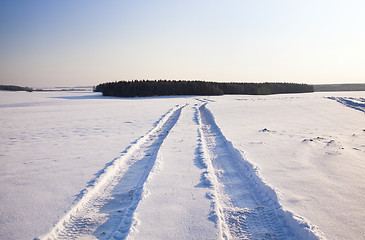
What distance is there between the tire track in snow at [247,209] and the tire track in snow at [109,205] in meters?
1.46

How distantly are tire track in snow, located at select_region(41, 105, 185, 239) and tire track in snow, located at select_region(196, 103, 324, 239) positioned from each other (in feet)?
4.80

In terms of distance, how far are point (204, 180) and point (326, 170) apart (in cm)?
307

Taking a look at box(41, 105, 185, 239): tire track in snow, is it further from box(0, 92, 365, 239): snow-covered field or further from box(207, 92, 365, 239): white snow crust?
box(207, 92, 365, 239): white snow crust

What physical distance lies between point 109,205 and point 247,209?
7.90ft

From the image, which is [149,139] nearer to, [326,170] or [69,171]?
[69,171]

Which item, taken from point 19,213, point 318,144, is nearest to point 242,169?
point 318,144

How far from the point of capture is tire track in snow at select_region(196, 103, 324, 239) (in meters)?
2.97

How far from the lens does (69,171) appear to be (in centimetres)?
541

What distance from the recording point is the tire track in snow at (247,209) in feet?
9.76

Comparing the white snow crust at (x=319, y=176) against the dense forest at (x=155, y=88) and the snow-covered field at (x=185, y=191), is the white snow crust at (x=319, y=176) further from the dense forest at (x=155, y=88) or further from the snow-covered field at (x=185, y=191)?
the dense forest at (x=155, y=88)

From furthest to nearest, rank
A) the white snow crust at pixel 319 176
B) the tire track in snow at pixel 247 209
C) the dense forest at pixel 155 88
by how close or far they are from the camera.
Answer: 1. the dense forest at pixel 155 88
2. the white snow crust at pixel 319 176
3. the tire track in snow at pixel 247 209

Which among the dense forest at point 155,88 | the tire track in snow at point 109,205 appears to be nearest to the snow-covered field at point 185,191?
the tire track in snow at point 109,205

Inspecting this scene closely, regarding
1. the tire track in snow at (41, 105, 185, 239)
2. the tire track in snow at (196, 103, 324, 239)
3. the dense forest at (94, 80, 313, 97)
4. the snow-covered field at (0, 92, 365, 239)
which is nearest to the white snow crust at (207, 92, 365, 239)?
the snow-covered field at (0, 92, 365, 239)

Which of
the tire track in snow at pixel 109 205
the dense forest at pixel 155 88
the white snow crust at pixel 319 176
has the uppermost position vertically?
the dense forest at pixel 155 88
